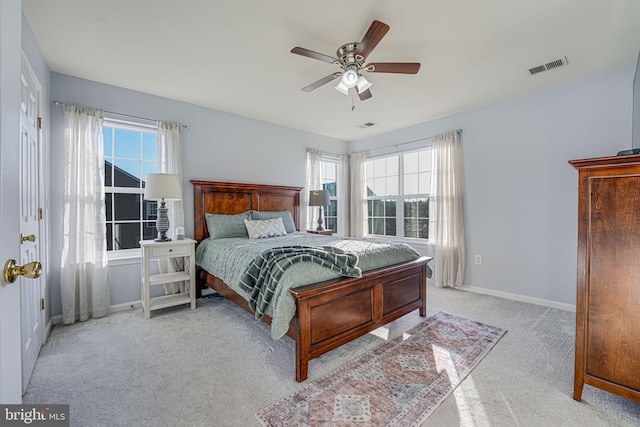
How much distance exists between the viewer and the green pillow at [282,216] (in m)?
4.03

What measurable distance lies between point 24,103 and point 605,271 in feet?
13.1

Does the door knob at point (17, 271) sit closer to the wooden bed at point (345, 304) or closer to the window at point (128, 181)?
the wooden bed at point (345, 304)

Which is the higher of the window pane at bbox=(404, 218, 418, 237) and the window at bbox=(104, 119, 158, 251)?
the window at bbox=(104, 119, 158, 251)

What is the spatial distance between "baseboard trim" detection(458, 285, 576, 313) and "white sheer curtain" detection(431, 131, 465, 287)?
20cm

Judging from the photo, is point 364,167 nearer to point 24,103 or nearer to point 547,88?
point 547,88

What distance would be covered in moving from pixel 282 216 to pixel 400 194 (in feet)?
7.13

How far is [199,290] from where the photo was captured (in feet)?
12.1

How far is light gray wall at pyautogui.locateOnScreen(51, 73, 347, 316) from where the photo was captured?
2.91 meters

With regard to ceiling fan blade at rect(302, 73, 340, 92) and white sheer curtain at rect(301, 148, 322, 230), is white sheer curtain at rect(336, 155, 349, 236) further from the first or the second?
ceiling fan blade at rect(302, 73, 340, 92)

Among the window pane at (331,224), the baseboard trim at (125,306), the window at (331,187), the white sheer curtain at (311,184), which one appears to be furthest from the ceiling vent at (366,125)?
the baseboard trim at (125,306)

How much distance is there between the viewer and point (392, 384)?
6.21 ft

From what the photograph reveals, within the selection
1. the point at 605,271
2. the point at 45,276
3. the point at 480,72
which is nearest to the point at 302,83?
the point at 480,72

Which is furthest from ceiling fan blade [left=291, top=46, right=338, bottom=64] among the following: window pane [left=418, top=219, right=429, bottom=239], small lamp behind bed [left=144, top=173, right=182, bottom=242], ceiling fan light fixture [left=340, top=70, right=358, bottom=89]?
window pane [left=418, top=219, right=429, bottom=239]
